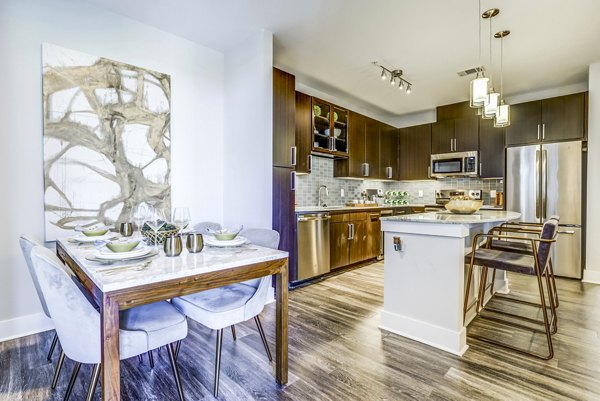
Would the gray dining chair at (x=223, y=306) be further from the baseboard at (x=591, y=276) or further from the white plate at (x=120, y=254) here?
the baseboard at (x=591, y=276)

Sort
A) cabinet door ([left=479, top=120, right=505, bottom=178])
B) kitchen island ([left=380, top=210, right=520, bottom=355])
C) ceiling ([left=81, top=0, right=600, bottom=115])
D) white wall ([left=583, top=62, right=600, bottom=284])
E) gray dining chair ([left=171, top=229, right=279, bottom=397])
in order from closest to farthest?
gray dining chair ([left=171, top=229, right=279, bottom=397])
kitchen island ([left=380, top=210, right=520, bottom=355])
ceiling ([left=81, top=0, right=600, bottom=115])
white wall ([left=583, top=62, right=600, bottom=284])
cabinet door ([left=479, top=120, right=505, bottom=178])

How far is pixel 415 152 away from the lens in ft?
19.2

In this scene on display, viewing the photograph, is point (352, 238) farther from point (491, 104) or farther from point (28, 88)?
point (28, 88)

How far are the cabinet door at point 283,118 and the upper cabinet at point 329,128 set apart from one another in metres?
0.80

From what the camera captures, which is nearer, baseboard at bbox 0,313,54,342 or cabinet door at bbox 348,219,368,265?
baseboard at bbox 0,313,54,342

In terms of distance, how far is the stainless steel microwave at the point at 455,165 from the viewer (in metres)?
5.04

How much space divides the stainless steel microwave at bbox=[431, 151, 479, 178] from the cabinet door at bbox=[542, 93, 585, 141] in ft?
3.39

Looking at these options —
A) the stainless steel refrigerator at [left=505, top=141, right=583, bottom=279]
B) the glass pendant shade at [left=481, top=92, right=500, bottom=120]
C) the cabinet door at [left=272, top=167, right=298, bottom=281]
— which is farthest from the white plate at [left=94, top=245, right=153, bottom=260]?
the stainless steel refrigerator at [left=505, top=141, right=583, bottom=279]

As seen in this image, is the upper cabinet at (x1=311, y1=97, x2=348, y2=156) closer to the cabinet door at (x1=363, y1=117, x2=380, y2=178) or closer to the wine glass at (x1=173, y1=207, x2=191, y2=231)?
the cabinet door at (x1=363, y1=117, x2=380, y2=178)

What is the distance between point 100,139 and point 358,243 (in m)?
3.50

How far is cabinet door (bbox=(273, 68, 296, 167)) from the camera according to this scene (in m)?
3.20

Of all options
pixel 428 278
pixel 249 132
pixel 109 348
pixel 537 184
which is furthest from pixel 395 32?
pixel 109 348

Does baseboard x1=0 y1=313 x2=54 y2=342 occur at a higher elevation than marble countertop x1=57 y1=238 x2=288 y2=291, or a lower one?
lower

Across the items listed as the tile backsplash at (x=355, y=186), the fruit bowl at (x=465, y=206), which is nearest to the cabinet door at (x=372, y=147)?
the tile backsplash at (x=355, y=186)
